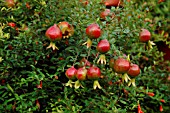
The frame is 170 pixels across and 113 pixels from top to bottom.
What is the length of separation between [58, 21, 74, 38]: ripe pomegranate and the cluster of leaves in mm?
77

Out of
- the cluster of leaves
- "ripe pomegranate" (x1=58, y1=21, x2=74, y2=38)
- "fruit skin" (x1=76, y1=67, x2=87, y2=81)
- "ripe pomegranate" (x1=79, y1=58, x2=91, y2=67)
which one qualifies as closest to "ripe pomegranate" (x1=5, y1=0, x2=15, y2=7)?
the cluster of leaves

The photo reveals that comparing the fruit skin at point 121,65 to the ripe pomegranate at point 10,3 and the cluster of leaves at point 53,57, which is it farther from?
the ripe pomegranate at point 10,3

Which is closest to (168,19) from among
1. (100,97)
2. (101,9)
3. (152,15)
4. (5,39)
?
(152,15)

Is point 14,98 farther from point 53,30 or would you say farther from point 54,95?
point 53,30

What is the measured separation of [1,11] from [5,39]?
0.76 feet

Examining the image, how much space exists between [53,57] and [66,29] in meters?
0.26

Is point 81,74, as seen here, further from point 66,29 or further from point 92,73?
point 66,29

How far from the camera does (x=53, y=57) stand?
207 cm

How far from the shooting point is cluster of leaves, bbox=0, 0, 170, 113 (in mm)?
1966

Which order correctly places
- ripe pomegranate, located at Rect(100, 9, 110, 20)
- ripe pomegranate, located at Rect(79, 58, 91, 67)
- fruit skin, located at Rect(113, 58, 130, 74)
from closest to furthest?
fruit skin, located at Rect(113, 58, 130, 74) < ripe pomegranate, located at Rect(79, 58, 91, 67) < ripe pomegranate, located at Rect(100, 9, 110, 20)

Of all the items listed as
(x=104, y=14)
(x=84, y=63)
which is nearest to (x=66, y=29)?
(x=84, y=63)

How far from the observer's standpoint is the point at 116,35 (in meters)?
2.10

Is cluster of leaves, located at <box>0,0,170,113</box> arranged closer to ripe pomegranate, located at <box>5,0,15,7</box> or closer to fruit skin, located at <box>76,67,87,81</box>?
ripe pomegranate, located at <box>5,0,15,7</box>

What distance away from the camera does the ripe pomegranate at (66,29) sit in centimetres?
187
